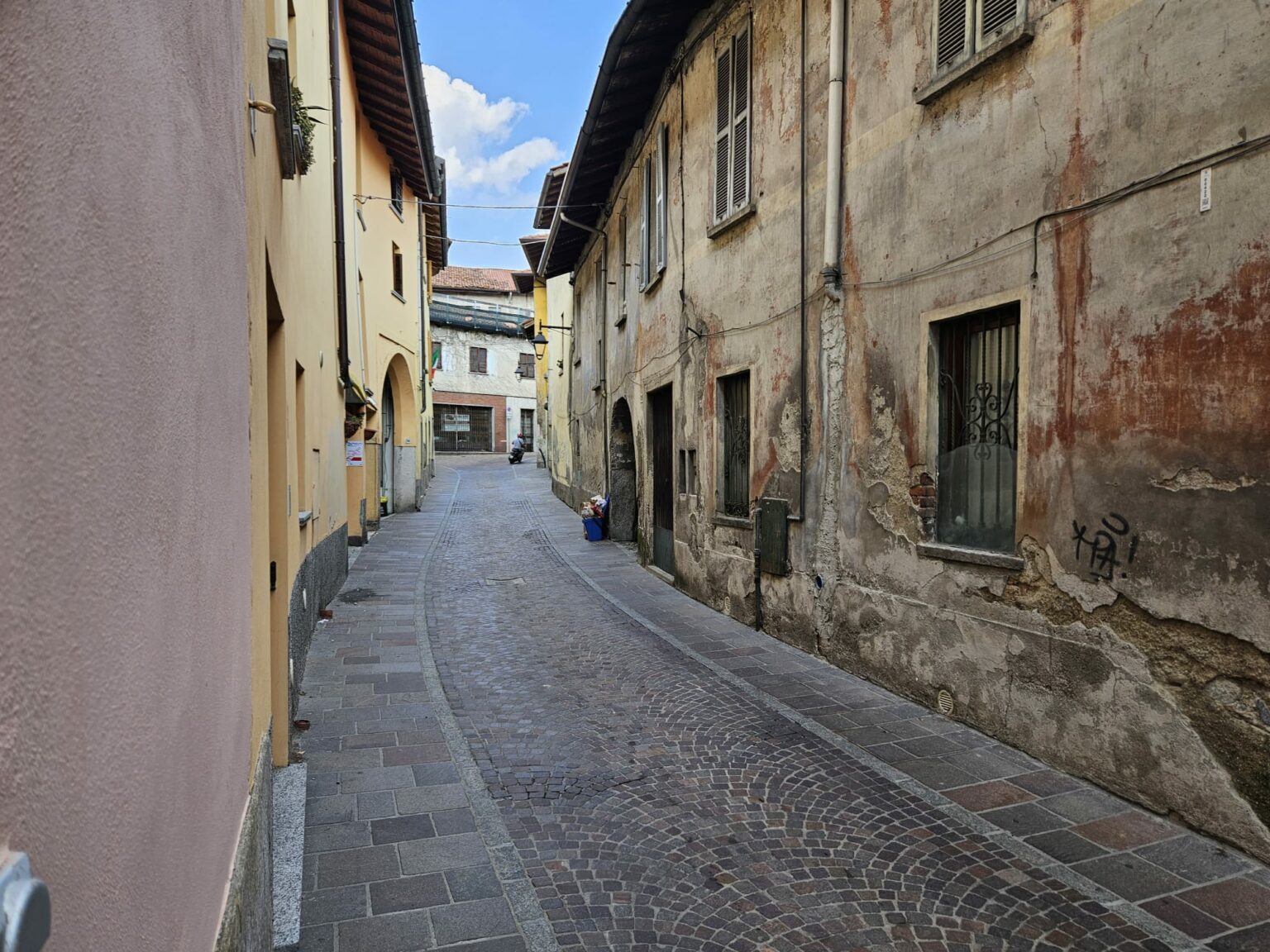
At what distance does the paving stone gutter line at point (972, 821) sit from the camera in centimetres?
333

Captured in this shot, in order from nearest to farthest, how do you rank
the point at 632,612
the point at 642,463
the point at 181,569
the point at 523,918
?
the point at 181,569
the point at 523,918
the point at 632,612
the point at 642,463

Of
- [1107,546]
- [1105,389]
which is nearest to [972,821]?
[1107,546]

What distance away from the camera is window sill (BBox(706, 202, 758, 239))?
8719mm

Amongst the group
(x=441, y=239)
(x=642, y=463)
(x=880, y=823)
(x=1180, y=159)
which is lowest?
(x=880, y=823)

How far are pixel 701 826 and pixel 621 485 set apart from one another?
1205cm

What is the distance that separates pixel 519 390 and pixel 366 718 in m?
43.3

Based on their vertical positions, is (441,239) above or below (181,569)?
above

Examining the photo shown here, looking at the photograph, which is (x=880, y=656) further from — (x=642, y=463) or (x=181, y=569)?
(x=642, y=463)

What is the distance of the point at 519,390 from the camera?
1901 inches

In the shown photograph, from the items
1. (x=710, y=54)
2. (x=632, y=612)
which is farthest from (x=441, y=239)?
(x=632, y=612)

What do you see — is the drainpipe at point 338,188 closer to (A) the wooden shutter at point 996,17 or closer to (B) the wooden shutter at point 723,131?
(B) the wooden shutter at point 723,131

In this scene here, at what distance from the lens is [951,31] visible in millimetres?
5805

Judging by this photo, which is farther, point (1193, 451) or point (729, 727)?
point (729, 727)

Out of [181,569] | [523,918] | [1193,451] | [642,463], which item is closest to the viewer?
[181,569]
